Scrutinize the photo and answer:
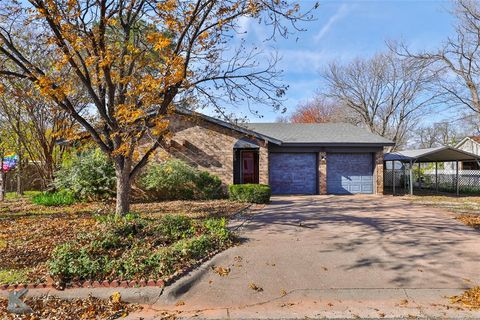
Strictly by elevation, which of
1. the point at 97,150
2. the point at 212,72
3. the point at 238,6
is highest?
the point at 238,6

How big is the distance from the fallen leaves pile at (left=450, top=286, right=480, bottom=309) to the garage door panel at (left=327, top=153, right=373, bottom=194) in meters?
13.7

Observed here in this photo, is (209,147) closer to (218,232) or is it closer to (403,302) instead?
(218,232)

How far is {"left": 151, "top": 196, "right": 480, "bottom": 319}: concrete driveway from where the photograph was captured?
4598mm

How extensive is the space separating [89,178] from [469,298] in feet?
42.1

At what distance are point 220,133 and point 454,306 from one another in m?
13.2

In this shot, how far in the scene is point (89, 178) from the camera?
45.0 ft

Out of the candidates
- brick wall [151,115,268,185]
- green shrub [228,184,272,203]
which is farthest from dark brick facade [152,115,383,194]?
green shrub [228,184,272,203]

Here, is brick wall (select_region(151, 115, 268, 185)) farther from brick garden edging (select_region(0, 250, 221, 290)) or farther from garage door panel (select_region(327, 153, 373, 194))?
brick garden edging (select_region(0, 250, 221, 290))

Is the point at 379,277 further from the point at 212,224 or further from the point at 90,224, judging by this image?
the point at 90,224

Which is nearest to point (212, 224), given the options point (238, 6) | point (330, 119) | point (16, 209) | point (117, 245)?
point (117, 245)

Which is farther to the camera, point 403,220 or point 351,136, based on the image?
point 351,136

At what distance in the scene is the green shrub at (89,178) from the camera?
1359 centimetres

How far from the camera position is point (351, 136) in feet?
62.2

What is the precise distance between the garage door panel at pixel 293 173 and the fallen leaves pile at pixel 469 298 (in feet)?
44.4
